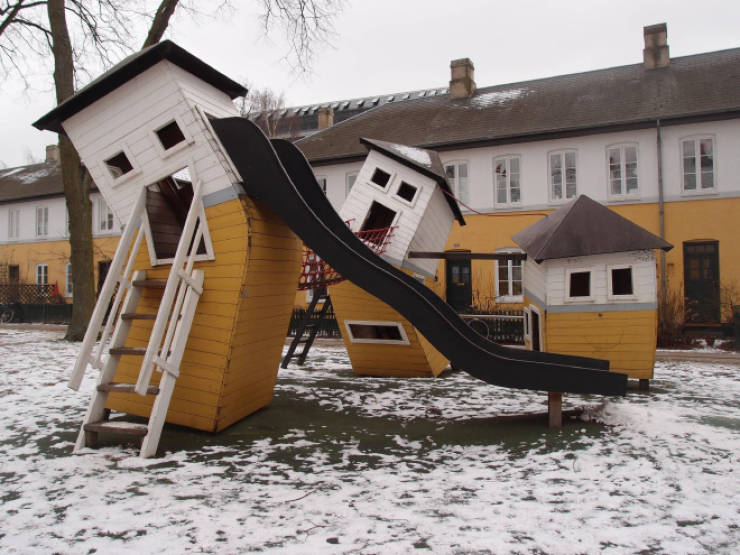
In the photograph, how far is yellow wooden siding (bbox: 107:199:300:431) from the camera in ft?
20.2

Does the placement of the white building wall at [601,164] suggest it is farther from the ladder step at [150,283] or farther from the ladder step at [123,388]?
the ladder step at [123,388]

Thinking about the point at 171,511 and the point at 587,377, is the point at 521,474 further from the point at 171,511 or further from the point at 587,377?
the point at 171,511

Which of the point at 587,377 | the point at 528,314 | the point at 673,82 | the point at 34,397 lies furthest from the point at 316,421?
the point at 673,82

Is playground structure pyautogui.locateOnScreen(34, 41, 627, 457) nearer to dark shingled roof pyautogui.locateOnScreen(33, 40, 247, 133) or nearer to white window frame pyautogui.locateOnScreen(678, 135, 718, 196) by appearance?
dark shingled roof pyautogui.locateOnScreen(33, 40, 247, 133)

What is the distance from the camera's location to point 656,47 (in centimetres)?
2367

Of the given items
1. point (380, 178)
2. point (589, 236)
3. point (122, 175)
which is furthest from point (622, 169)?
point (122, 175)

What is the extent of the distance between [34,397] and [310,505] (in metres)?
6.13

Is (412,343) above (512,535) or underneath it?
above

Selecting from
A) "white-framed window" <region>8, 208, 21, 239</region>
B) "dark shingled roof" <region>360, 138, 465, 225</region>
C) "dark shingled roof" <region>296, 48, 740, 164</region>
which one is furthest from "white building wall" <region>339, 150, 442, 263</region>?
"white-framed window" <region>8, 208, 21, 239</region>

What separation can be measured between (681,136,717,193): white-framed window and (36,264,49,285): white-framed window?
35.0 metres

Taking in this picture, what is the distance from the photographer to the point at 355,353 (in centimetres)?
1100

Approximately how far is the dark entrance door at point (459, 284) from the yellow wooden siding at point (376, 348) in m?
12.7

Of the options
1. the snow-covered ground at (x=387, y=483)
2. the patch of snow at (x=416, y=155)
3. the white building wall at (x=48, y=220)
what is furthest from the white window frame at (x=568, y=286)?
the white building wall at (x=48, y=220)

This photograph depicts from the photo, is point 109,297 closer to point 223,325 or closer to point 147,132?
point 223,325
